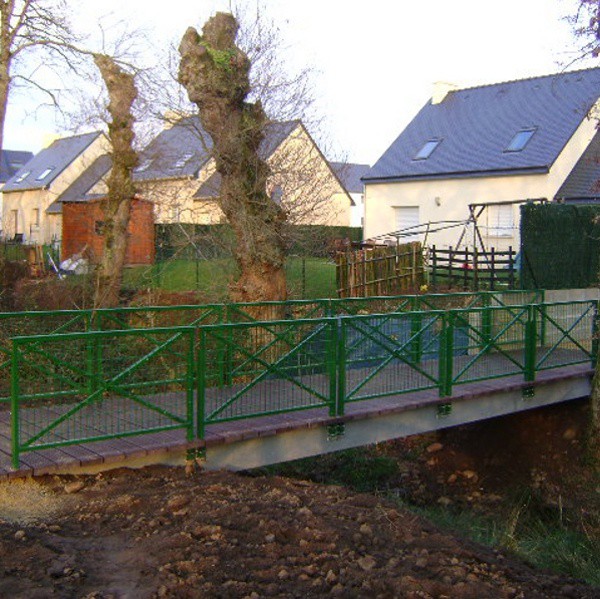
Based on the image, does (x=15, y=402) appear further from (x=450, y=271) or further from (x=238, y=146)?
(x=450, y=271)

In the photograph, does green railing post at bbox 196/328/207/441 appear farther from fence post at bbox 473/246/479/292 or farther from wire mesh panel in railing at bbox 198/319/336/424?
fence post at bbox 473/246/479/292

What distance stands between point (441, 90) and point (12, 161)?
139 feet

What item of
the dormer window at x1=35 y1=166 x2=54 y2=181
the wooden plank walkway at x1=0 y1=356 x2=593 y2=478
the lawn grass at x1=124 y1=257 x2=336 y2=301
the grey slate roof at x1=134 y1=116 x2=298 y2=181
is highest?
the dormer window at x1=35 y1=166 x2=54 y2=181

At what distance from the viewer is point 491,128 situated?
2686 centimetres

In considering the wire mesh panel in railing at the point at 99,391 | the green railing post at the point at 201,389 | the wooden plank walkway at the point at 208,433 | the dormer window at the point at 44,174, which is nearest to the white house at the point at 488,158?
the wooden plank walkway at the point at 208,433

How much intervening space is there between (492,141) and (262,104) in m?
15.6

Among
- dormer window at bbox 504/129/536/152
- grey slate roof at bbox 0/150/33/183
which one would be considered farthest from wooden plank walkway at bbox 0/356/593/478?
grey slate roof at bbox 0/150/33/183

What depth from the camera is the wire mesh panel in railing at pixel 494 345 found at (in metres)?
9.95

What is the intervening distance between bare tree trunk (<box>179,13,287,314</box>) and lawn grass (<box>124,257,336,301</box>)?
48.3 inches

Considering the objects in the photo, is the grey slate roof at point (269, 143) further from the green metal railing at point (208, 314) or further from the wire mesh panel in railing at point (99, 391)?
the wire mesh panel in railing at point (99, 391)

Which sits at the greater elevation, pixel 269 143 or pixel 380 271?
pixel 269 143

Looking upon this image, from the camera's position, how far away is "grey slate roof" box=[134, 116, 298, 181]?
41.7 feet

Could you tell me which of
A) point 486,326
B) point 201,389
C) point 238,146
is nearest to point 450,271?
point 486,326

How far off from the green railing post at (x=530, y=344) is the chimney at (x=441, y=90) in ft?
70.6
